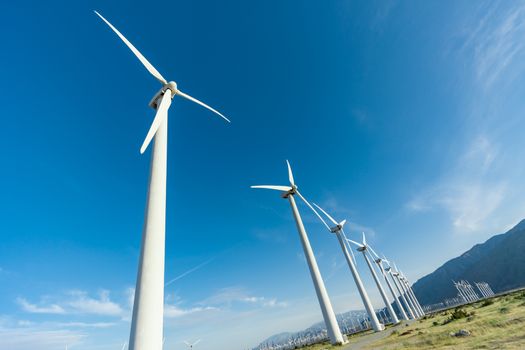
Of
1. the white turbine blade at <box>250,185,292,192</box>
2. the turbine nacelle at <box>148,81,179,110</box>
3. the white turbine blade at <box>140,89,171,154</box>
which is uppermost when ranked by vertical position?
the white turbine blade at <box>250,185,292,192</box>

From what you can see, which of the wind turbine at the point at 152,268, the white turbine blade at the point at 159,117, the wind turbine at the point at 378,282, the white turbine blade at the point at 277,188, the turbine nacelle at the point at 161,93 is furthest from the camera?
the wind turbine at the point at 378,282

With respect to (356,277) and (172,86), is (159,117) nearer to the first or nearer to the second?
(172,86)

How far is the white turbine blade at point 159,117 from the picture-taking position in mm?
16922

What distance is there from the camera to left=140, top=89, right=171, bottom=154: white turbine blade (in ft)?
55.5

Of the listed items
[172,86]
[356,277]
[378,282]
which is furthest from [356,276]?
[172,86]

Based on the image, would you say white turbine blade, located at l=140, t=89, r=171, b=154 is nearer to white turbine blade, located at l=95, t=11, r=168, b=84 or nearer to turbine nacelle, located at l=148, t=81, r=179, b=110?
turbine nacelle, located at l=148, t=81, r=179, b=110

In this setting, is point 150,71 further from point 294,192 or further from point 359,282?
point 359,282

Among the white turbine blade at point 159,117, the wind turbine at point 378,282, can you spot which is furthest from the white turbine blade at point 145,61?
the wind turbine at point 378,282

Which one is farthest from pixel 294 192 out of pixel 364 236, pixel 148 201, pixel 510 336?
pixel 364 236

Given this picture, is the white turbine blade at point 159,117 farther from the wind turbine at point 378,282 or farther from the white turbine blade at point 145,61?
the wind turbine at point 378,282

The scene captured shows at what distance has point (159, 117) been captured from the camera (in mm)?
20578

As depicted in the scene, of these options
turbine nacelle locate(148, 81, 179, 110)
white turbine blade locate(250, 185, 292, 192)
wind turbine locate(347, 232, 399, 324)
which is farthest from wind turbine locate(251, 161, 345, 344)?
wind turbine locate(347, 232, 399, 324)

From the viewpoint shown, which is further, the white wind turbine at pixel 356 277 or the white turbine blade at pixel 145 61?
the white wind turbine at pixel 356 277

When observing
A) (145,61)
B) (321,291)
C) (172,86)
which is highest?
(145,61)
